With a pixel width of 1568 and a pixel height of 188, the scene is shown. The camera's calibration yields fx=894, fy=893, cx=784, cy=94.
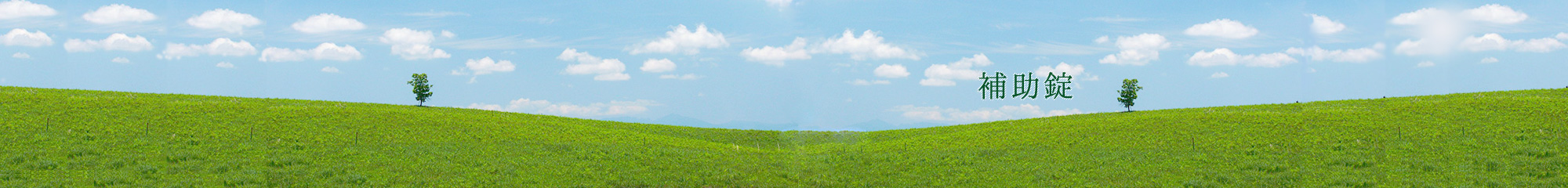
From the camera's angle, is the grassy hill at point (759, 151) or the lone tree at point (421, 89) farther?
the lone tree at point (421, 89)

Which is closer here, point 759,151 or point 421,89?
point 759,151

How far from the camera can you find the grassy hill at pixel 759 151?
3212cm

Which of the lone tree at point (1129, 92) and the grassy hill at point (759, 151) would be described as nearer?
the grassy hill at point (759, 151)

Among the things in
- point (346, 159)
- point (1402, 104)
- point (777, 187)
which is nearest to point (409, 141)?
point (346, 159)

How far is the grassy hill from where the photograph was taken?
105ft

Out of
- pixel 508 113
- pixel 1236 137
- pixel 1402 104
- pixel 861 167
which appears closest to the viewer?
pixel 861 167

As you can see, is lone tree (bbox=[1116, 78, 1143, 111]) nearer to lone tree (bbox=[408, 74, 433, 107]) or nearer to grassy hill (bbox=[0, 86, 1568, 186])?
grassy hill (bbox=[0, 86, 1568, 186])

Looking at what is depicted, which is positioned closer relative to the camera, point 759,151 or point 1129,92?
point 759,151

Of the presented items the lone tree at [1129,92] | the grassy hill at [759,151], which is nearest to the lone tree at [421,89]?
the grassy hill at [759,151]

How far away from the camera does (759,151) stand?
154 ft

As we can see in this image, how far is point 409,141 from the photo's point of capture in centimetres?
4219

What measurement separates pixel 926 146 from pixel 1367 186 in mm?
21887

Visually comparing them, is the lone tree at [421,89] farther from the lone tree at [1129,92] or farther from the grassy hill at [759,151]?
the lone tree at [1129,92]

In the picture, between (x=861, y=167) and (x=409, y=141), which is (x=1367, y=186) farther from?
(x=409, y=141)
